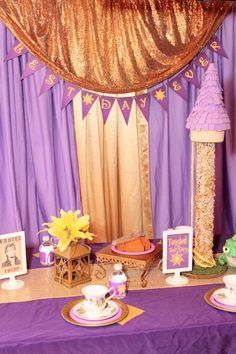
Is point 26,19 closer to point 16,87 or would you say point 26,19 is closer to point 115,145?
point 16,87

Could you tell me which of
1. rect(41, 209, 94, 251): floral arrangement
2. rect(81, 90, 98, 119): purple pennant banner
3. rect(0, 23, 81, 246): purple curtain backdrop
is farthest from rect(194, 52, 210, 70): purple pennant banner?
rect(41, 209, 94, 251): floral arrangement

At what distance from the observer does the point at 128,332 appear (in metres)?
1.41

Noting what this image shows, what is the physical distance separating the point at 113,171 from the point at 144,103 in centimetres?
41

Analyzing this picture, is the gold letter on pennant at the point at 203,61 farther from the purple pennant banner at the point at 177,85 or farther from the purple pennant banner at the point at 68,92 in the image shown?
the purple pennant banner at the point at 68,92

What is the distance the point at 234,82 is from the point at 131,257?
1473mm

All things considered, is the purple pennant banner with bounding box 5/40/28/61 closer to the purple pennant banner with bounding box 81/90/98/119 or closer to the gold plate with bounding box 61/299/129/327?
the purple pennant banner with bounding box 81/90/98/119

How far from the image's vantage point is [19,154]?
102 inches

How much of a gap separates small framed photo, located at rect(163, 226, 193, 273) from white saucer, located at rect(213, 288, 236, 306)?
7.3 inches

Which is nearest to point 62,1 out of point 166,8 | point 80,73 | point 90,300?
point 80,73

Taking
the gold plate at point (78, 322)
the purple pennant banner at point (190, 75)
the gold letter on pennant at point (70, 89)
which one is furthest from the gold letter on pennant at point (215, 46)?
the gold plate at point (78, 322)

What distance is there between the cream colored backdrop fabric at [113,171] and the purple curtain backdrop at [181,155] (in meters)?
0.06

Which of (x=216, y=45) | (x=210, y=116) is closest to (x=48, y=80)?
(x=216, y=45)

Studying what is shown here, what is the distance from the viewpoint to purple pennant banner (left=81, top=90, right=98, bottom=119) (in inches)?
103

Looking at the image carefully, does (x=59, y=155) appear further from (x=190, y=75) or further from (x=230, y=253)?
(x=230, y=253)
